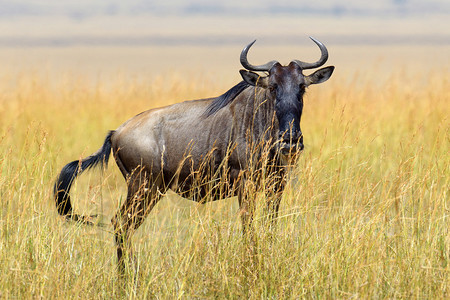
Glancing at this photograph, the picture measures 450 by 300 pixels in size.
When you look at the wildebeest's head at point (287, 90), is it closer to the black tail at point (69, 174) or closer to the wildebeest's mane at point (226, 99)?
the wildebeest's mane at point (226, 99)

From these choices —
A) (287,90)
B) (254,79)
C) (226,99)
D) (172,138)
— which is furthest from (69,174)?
(287,90)

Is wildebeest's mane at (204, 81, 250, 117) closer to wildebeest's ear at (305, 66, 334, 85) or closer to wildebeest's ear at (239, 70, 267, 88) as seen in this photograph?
wildebeest's ear at (239, 70, 267, 88)

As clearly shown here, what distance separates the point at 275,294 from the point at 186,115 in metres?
2.56

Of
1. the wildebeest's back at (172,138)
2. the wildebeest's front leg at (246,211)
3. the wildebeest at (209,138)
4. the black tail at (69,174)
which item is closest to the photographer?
the wildebeest's front leg at (246,211)

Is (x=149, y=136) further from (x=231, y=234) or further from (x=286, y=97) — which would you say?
(x=231, y=234)

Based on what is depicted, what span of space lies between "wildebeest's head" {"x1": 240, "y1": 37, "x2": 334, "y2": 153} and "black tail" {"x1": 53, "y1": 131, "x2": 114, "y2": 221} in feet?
5.50

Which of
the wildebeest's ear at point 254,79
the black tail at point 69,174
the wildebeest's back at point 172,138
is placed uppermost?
the wildebeest's ear at point 254,79

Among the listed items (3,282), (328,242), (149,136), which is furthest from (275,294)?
(149,136)

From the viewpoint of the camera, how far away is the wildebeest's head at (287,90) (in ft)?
17.0

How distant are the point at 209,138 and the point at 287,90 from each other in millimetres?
946

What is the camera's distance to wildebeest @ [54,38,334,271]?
554 centimetres

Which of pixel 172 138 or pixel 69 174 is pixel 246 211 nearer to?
pixel 172 138

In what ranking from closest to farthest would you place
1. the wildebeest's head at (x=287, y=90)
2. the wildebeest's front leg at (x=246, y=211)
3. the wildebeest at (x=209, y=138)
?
the wildebeest's front leg at (x=246, y=211) → the wildebeest's head at (x=287, y=90) → the wildebeest at (x=209, y=138)

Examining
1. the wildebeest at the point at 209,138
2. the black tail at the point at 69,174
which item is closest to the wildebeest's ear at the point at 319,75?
the wildebeest at the point at 209,138
